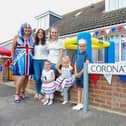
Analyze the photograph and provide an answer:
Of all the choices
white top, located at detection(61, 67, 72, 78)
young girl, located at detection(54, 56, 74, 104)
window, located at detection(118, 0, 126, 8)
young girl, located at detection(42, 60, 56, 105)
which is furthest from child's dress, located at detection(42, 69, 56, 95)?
window, located at detection(118, 0, 126, 8)

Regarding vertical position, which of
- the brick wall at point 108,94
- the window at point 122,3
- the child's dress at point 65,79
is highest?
the window at point 122,3

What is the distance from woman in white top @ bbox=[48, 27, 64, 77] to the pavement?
91 cm

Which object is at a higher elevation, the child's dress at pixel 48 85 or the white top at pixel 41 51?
the white top at pixel 41 51

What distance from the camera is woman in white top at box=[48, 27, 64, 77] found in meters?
3.77

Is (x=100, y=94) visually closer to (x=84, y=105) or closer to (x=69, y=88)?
(x=84, y=105)

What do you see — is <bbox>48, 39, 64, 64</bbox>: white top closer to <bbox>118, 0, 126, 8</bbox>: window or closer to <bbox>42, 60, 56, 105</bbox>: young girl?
<bbox>42, 60, 56, 105</bbox>: young girl

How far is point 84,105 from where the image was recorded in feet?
10.3

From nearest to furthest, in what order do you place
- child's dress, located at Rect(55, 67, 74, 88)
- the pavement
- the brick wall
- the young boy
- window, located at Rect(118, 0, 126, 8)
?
1. the pavement
2. the brick wall
3. the young boy
4. child's dress, located at Rect(55, 67, 74, 88)
5. window, located at Rect(118, 0, 126, 8)

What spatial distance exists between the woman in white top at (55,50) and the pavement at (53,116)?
0.91 m

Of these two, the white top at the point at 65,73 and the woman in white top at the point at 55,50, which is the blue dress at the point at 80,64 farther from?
the woman in white top at the point at 55,50

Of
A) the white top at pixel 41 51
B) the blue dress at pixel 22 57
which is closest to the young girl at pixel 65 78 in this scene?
the white top at pixel 41 51

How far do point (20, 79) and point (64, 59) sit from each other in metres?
1.18

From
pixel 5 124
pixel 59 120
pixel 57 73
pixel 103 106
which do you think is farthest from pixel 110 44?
pixel 5 124

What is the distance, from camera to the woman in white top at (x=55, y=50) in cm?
377
